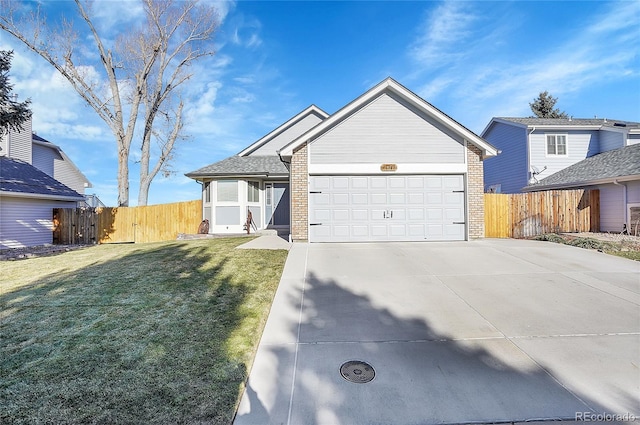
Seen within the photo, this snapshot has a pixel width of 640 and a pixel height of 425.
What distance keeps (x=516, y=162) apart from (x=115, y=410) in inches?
856

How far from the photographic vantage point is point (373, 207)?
10320mm

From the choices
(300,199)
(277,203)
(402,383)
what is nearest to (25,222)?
(277,203)

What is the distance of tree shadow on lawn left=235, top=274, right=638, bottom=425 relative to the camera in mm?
2578

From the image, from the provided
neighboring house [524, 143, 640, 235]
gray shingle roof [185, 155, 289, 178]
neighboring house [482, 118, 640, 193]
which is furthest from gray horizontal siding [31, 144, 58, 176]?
neighboring house [524, 143, 640, 235]

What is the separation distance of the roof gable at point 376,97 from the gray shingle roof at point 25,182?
11969 millimetres

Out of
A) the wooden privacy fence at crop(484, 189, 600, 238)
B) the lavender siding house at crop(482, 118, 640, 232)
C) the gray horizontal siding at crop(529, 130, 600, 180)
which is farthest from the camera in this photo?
the gray horizontal siding at crop(529, 130, 600, 180)

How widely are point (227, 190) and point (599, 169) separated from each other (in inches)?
718

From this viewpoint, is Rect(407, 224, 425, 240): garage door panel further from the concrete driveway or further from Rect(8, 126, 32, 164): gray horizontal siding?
Rect(8, 126, 32, 164): gray horizontal siding

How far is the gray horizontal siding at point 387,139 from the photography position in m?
10.3

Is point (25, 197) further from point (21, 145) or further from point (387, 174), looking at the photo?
point (387, 174)

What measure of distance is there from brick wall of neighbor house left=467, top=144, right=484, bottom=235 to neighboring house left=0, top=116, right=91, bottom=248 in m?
17.6

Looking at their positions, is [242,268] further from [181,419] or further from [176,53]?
[176,53]

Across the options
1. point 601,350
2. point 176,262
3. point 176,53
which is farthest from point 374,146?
point 176,53

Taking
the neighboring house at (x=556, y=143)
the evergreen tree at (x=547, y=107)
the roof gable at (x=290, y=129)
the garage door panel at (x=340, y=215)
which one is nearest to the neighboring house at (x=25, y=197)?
the roof gable at (x=290, y=129)
